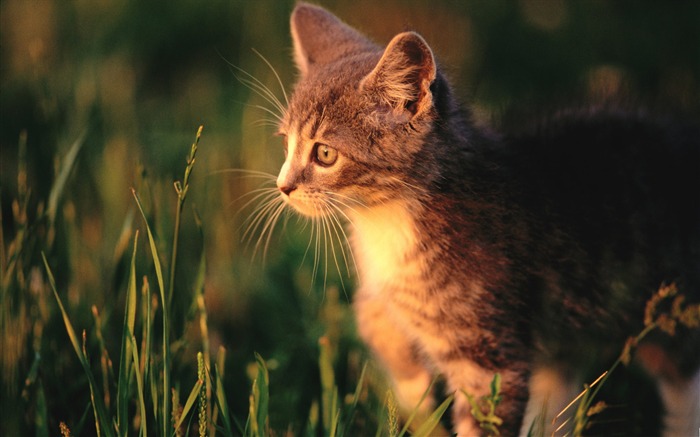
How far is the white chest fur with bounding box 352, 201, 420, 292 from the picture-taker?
2.45 m

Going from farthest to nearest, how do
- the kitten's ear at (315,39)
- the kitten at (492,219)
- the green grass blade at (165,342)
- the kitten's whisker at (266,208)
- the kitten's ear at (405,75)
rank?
the kitten's ear at (315,39)
the kitten's whisker at (266,208)
the kitten at (492,219)
the kitten's ear at (405,75)
the green grass blade at (165,342)

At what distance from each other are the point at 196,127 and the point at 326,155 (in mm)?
2010

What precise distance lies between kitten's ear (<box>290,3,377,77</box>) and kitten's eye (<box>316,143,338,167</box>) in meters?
0.49

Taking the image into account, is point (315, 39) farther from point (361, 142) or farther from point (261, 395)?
point (261, 395)

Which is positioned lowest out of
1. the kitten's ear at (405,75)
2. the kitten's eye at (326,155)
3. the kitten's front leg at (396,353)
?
the kitten's front leg at (396,353)

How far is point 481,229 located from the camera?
244 cm

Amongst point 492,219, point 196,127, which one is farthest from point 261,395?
point 196,127

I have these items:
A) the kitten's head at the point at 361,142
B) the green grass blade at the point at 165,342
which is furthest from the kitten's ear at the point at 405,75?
the green grass blade at the point at 165,342

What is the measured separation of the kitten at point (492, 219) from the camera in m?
2.37

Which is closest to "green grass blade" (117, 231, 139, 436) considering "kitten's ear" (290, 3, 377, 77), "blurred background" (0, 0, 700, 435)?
"blurred background" (0, 0, 700, 435)

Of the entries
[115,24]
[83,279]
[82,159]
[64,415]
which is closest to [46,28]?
[115,24]

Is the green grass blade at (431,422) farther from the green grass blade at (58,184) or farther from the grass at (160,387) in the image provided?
the green grass blade at (58,184)

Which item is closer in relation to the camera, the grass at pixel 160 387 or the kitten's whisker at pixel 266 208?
the grass at pixel 160 387

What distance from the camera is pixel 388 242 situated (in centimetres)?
251
